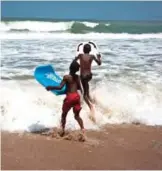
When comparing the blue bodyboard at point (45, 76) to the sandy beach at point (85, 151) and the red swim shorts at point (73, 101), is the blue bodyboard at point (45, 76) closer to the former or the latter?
the red swim shorts at point (73, 101)

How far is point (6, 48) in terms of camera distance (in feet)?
51.6

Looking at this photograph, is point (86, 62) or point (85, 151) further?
point (86, 62)

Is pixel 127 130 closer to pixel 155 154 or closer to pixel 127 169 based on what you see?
pixel 155 154

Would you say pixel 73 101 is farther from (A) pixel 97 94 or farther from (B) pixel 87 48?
(A) pixel 97 94

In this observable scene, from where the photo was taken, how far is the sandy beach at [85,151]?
500cm

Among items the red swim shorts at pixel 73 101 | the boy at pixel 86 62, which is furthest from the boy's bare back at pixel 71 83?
the boy at pixel 86 62

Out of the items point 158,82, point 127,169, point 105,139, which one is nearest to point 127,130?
point 105,139

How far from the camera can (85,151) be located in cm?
552

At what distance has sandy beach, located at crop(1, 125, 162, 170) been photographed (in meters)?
5.00

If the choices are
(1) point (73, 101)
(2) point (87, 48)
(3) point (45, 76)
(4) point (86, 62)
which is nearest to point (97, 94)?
(4) point (86, 62)

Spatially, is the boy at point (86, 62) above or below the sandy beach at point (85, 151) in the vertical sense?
above

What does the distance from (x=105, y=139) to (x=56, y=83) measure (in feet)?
3.99


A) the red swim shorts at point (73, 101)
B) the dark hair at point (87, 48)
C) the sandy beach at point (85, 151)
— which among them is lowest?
the sandy beach at point (85, 151)

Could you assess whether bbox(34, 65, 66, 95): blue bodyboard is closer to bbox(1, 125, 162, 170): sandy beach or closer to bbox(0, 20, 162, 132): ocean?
bbox(0, 20, 162, 132): ocean
